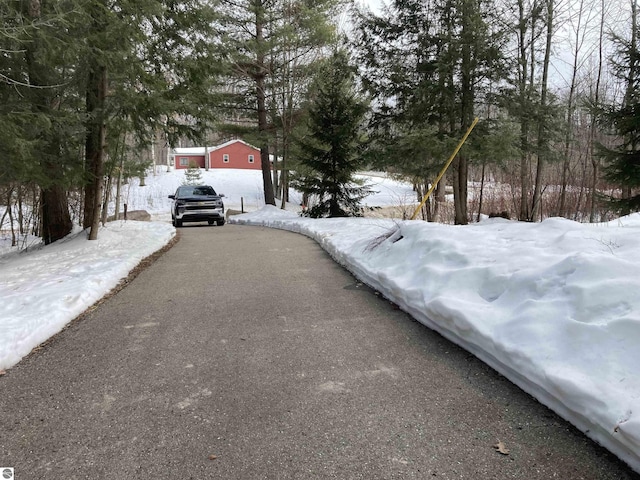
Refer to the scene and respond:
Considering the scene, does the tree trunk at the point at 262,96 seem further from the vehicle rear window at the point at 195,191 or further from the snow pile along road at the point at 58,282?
the snow pile along road at the point at 58,282

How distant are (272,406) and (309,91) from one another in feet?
70.9

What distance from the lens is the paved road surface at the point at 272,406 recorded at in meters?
2.12

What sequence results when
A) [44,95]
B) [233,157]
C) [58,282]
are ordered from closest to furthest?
1. [58,282]
2. [44,95]
3. [233,157]

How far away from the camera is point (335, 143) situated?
15.9 m

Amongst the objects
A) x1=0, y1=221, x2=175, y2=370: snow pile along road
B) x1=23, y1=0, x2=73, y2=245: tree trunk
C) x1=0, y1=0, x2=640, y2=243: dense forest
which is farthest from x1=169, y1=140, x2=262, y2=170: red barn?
x1=23, y1=0, x2=73, y2=245: tree trunk

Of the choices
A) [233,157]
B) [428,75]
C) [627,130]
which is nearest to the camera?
[627,130]

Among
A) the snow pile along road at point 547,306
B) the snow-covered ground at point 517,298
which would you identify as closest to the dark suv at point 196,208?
the snow-covered ground at point 517,298

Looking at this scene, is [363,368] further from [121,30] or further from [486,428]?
[121,30]

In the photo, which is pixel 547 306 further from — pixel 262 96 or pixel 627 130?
pixel 262 96

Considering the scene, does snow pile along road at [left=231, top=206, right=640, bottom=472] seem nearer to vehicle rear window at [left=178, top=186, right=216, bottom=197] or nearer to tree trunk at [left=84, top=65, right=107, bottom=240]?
tree trunk at [left=84, top=65, right=107, bottom=240]

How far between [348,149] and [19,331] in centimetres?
1357

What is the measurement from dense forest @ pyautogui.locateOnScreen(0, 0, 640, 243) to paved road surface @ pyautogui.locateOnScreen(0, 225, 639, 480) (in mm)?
4455

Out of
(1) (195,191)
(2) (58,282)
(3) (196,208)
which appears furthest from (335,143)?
(2) (58,282)

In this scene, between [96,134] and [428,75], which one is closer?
[96,134]
